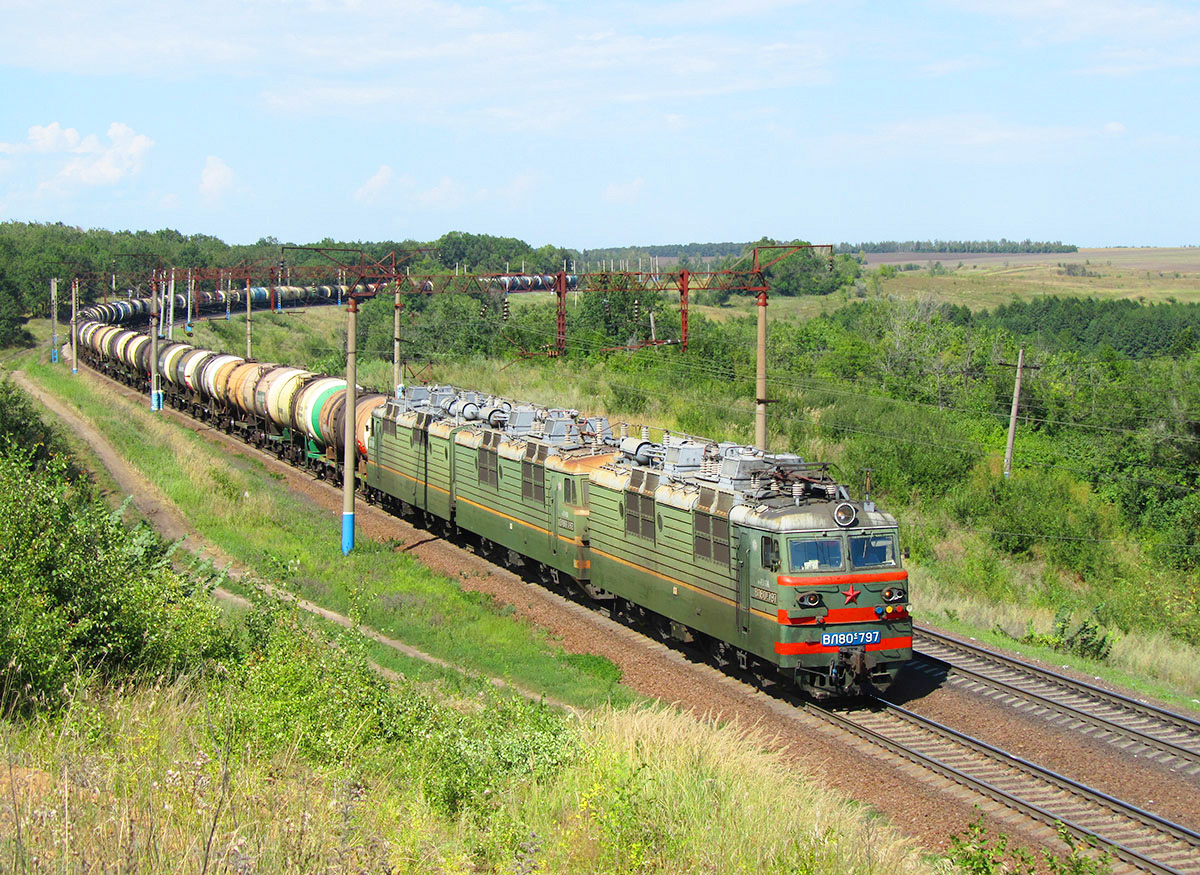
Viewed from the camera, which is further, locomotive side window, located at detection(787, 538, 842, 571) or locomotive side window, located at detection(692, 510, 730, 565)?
locomotive side window, located at detection(692, 510, 730, 565)

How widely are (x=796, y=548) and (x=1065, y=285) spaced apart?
170m

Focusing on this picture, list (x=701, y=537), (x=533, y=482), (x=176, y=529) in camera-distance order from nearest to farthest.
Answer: (x=701, y=537) → (x=533, y=482) → (x=176, y=529)

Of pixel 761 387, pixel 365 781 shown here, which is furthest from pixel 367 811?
pixel 761 387

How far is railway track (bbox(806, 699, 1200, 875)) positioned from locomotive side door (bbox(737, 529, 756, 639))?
173cm

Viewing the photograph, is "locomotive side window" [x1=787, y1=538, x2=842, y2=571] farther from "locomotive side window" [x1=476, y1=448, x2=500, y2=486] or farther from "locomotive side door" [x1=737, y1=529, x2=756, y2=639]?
"locomotive side window" [x1=476, y1=448, x2=500, y2=486]

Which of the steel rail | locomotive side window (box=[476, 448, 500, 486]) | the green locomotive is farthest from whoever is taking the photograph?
Answer: locomotive side window (box=[476, 448, 500, 486])

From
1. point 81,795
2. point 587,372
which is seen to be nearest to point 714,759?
point 81,795

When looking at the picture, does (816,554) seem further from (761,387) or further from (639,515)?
(761,387)

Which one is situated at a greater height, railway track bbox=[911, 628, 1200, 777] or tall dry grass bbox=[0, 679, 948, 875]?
tall dry grass bbox=[0, 679, 948, 875]

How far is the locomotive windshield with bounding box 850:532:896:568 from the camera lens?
650 inches

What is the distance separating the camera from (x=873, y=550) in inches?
655

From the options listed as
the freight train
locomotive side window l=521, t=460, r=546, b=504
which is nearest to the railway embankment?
the freight train

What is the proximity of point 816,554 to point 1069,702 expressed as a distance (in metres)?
5.43

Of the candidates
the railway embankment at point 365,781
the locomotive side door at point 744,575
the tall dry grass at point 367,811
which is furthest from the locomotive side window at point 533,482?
the tall dry grass at point 367,811
